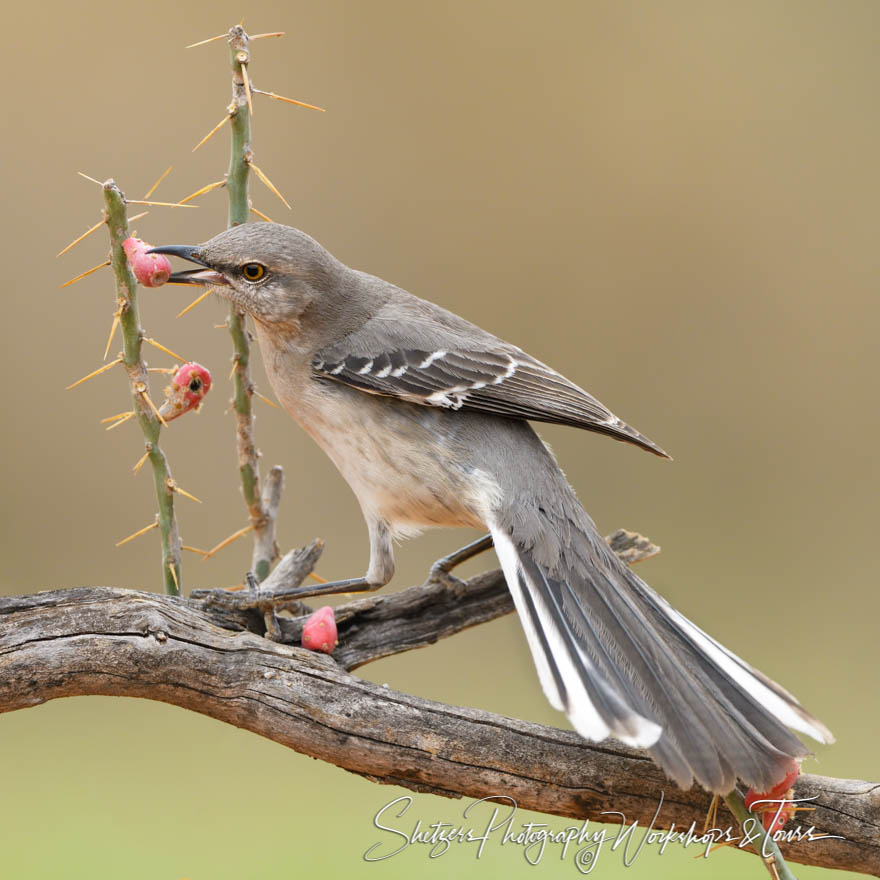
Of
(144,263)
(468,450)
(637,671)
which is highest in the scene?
(144,263)

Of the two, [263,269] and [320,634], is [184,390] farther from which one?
[320,634]

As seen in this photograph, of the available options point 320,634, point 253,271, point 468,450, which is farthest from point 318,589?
point 253,271

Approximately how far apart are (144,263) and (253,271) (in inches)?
11.5

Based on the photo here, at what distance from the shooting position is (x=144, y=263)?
185cm

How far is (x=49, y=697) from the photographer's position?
179 cm

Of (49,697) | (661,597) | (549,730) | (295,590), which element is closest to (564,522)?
(661,597)

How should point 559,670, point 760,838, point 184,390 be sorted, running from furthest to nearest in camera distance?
point 184,390 → point 559,670 → point 760,838

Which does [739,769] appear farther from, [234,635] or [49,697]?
[49,697]

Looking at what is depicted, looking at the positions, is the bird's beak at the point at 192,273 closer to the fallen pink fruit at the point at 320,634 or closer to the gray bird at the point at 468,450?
the gray bird at the point at 468,450

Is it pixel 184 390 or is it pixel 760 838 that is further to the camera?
pixel 184 390

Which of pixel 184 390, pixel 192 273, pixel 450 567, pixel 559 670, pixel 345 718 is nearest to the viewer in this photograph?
pixel 559 670

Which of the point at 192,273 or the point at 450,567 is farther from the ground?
the point at 192,273

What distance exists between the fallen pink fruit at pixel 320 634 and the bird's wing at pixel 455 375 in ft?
1.65

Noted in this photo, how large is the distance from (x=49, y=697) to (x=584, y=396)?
1258 mm
